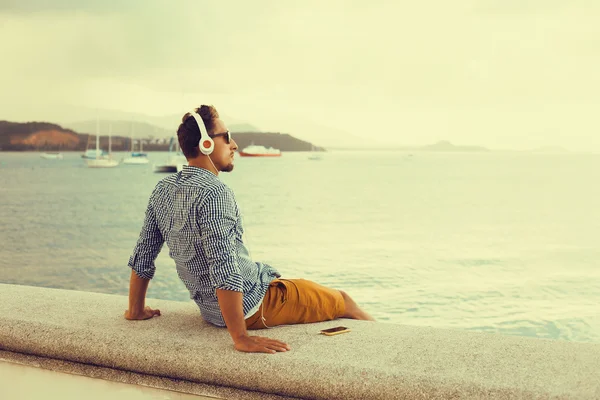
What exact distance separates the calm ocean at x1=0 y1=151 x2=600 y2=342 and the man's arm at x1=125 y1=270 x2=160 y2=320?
10.7m

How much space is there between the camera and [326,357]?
1798mm

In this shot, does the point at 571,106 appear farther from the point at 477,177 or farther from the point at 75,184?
the point at 75,184

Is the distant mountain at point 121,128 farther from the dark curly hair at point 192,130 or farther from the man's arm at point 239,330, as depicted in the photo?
the man's arm at point 239,330

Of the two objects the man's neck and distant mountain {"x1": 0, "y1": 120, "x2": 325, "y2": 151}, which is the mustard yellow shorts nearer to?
the man's neck

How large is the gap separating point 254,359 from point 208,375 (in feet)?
0.49

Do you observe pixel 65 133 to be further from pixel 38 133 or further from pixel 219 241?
pixel 219 241

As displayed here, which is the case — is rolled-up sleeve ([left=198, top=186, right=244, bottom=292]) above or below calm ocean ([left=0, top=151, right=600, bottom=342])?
above

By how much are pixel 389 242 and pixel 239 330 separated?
1036 inches

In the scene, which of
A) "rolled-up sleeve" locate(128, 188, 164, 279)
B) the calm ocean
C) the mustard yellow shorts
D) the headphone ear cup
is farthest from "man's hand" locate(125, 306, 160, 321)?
the calm ocean

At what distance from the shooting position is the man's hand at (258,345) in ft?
6.07

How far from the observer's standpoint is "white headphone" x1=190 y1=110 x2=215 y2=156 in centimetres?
207

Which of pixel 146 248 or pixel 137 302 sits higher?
pixel 146 248

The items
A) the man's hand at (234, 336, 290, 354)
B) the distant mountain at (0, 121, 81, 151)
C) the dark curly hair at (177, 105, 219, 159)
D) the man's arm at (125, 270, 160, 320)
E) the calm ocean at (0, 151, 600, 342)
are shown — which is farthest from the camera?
the distant mountain at (0, 121, 81, 151)

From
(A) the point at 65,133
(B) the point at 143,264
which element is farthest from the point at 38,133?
(B) the point at 143,264
